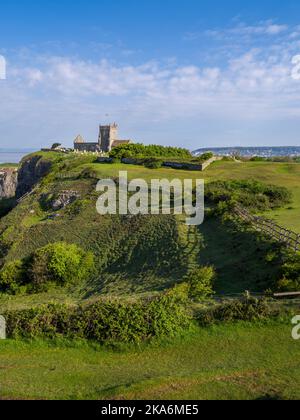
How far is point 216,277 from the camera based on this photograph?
22438mm

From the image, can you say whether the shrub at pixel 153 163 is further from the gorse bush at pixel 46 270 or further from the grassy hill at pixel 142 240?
the gorse bush at pixel 46 270

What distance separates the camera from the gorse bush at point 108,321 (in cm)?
1719

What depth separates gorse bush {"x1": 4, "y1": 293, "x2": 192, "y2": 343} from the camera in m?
17.2

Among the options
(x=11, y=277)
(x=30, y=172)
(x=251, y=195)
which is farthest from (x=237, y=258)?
(x=30, y=172)

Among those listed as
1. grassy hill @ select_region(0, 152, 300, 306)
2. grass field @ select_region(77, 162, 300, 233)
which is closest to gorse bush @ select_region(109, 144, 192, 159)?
grass field @ select_region(77, 162, 300, 233)

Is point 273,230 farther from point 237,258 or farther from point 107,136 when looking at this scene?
point 107,136

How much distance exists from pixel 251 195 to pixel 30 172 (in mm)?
62201

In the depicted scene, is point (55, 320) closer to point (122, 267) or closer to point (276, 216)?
point (122, 267)

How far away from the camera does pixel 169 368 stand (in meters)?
14.8

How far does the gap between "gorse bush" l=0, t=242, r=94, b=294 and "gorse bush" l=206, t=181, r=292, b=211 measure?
42.3 ft

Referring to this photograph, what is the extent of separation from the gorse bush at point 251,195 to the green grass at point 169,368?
63.8 ft

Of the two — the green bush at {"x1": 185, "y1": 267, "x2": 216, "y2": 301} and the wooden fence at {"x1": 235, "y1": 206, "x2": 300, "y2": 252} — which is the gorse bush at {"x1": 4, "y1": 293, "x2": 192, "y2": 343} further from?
the wooden fence at {"x1": 235, "y1": 206, "x2": 300, "y2": 252}

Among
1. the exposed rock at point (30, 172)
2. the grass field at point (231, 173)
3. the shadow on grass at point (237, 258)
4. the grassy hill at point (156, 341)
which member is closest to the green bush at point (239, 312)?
the grassy hill at point (156, 341)

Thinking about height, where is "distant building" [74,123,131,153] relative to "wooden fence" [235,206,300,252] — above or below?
above
